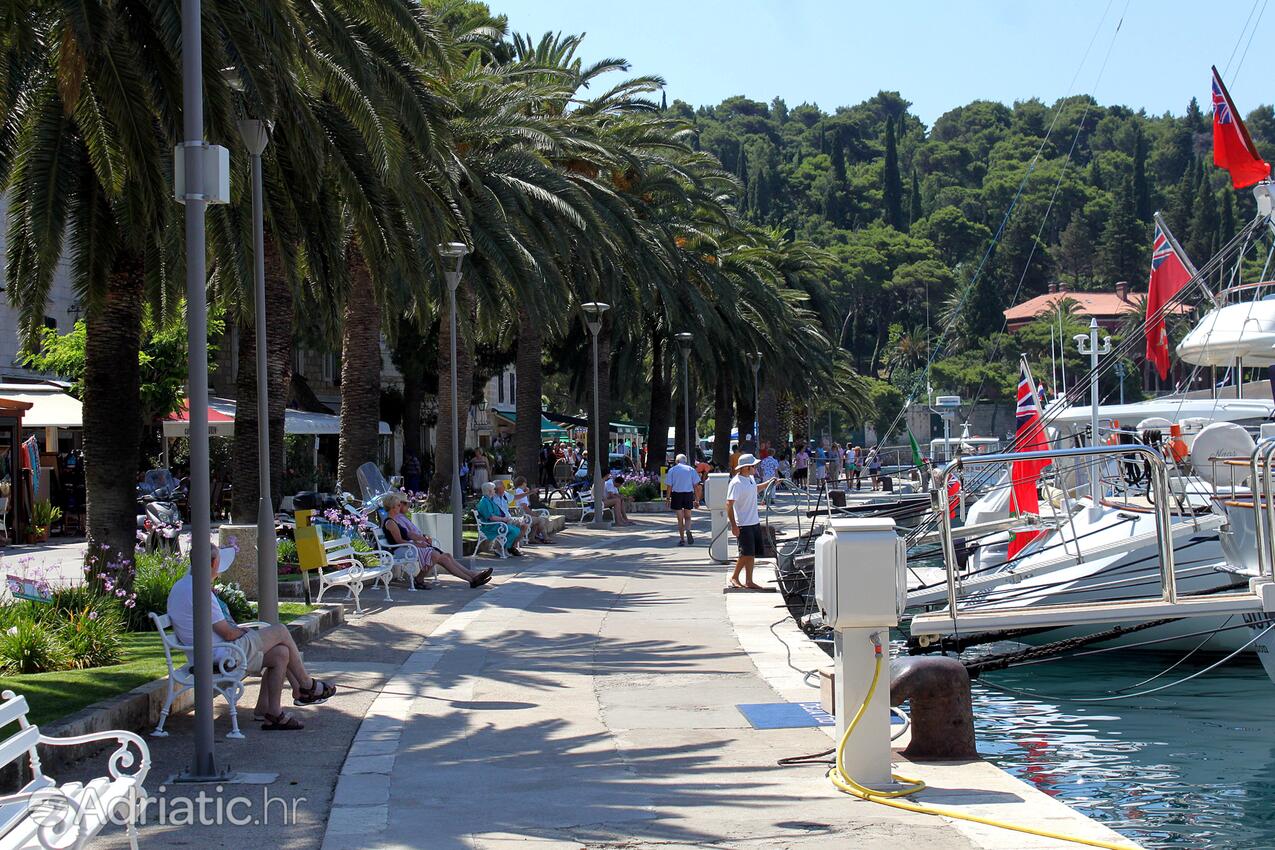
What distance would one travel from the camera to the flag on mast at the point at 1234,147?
18453 mm

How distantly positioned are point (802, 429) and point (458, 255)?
171ft

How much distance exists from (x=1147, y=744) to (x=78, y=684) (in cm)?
877

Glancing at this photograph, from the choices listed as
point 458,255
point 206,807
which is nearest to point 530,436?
point 458,255

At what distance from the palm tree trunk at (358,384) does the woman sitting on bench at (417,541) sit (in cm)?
531

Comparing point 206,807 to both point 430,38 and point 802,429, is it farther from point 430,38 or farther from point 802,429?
point 802,429

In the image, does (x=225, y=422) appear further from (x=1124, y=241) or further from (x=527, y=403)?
(x=1124, y=241)

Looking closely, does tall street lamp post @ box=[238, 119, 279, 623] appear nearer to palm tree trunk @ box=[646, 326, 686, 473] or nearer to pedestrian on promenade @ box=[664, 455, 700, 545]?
pedestrian on promenade @ box=[664, 455, 700, 545]

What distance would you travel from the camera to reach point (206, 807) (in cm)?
691

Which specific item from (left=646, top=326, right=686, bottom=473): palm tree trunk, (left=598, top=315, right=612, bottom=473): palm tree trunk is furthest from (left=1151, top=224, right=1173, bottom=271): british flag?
(left=646, top=326, right=686, bottom=473): palm tree trunk

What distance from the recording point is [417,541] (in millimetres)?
17625

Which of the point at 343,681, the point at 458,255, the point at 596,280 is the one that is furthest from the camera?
the point at 596,280

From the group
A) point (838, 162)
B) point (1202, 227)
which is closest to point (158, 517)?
point (1202, 227)

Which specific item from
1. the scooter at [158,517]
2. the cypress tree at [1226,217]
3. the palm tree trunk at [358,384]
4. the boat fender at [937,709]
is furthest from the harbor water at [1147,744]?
the cypress tree at [1226,217]

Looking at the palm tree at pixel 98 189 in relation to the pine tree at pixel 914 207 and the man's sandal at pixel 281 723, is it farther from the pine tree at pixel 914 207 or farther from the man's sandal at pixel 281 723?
the pine tree at pixel 914 207
